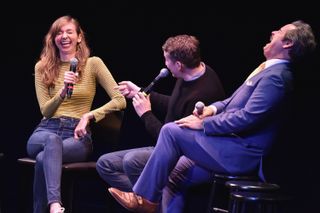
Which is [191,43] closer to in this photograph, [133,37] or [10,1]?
[133,37]

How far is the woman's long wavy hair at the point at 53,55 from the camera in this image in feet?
12.2

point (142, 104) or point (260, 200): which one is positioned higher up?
point (142, 104)

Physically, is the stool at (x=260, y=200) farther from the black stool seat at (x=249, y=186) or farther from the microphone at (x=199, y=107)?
the microphone at (x=199, y=107)

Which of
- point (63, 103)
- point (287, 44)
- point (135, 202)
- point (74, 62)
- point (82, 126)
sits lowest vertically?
point (135, 202)

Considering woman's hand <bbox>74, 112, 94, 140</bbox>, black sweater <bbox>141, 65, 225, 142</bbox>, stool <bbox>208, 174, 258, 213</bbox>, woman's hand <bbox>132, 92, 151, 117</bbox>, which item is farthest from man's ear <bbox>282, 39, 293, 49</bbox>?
woman's hand <bbox>74, 112, 94, 140</bbox>

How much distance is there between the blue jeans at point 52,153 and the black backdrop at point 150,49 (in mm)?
685

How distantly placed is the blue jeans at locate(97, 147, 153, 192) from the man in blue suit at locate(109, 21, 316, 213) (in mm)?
329

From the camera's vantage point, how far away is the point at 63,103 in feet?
12.2

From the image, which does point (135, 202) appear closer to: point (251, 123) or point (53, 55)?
point (251, 123)

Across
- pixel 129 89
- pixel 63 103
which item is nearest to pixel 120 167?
pixel 129 89

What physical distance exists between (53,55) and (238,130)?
4.61 ft

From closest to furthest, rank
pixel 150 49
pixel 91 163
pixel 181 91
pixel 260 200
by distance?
1. pixel 260 200
2. pixel 181 91
3. pixel 91 163
4. pixel 150 49

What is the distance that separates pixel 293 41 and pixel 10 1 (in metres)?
2.34

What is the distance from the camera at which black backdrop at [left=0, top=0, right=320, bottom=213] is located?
3490 mm
